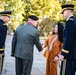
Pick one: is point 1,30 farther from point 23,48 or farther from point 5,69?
point 5,69

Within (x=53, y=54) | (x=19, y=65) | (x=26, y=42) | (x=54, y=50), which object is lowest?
(x=19, y=65)

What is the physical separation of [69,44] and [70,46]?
0.23 ft

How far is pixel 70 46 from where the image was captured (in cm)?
543

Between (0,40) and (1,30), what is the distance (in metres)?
0.22

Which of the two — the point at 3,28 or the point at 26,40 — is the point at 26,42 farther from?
the point at 3,28

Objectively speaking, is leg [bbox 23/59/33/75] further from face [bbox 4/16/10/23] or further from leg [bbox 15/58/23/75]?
face [bbox 4/16/10/23]

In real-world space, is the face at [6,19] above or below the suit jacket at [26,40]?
above

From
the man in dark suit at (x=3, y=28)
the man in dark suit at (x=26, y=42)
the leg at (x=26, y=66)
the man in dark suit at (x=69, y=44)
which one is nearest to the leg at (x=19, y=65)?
the man in dark suit at (x=26, y=42)

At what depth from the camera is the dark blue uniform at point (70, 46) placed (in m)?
5.34

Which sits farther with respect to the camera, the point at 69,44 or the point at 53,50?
the point at 53,50

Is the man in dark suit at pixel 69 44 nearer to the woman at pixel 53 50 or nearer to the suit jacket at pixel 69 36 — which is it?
the suit jacket at pixel 69 36

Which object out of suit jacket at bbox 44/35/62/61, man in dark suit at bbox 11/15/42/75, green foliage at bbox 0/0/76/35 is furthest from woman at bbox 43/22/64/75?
green foliage at bbox 0/0/76/35

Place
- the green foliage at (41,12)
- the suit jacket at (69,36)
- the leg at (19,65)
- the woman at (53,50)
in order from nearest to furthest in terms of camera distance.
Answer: the suit jacket at (69,36)
the leg at (19,65)
the woman at (53,50)
the green foliage at (41,12)

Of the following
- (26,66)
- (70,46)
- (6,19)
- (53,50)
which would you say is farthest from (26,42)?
(70,46)
